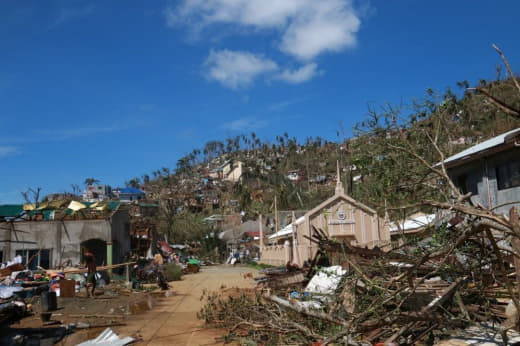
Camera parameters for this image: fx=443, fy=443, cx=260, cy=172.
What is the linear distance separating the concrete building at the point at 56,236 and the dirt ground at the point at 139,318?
6.72m

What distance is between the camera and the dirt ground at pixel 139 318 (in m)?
9.73

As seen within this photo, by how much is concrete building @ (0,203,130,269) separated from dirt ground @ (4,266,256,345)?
22.0 feet

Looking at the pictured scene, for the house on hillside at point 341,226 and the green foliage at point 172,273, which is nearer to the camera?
the green foliage at point 172,273

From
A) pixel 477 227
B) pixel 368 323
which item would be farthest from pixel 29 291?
pixel 477 227

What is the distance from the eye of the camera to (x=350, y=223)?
89.7 feet

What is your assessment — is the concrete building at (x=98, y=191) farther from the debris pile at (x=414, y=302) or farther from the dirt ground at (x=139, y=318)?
the debris pile at (x=414, y=302)

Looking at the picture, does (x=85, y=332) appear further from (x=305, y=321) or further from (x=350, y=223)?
(x=350, y=223)

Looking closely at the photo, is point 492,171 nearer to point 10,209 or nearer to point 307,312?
point 307,312

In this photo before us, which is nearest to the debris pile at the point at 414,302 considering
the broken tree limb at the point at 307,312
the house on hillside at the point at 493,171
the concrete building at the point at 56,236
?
the broken tree limb at the point at 307,312

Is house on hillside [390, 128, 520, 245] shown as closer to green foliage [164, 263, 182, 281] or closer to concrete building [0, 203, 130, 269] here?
green foliage [164, 263, 182, 281]

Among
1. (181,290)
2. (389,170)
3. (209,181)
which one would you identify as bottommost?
(181,290)

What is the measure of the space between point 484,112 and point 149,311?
139ft

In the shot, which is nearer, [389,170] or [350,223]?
[389,170]

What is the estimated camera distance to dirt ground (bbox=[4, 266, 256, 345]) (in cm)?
973
